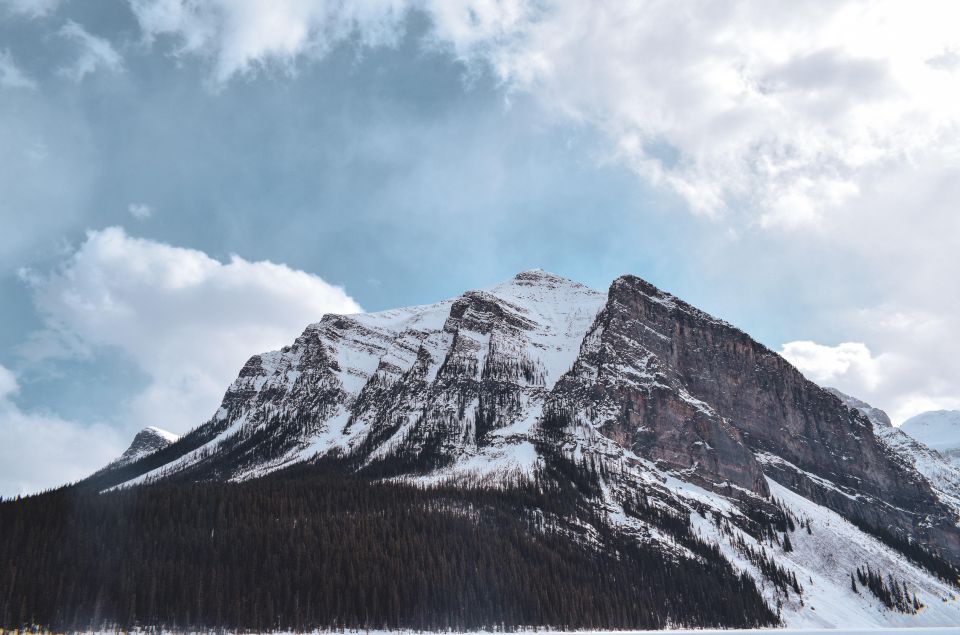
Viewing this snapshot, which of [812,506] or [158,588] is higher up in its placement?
[812,506]

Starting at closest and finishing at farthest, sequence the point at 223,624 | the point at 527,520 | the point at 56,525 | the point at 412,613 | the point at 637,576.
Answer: the point at 223,624 < the point at 412,613 < the point at 56,525 < the point at 637,576 < the point at 527,520

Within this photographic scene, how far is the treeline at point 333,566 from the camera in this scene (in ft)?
291

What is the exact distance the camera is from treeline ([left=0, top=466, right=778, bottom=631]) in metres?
88.7

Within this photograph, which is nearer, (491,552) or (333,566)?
(333,566)

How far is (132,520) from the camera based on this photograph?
114375 millimetres

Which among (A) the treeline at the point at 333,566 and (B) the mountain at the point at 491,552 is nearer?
(A) the treeline at the point at 333,566

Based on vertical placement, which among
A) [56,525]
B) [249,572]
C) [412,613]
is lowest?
[412,613]

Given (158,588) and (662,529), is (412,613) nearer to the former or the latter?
(158,588)

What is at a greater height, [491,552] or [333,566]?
[491,552]

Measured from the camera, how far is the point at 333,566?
101 m

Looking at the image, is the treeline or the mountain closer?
the treeline

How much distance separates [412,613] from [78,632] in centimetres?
4176

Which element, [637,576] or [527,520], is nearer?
[637,576]

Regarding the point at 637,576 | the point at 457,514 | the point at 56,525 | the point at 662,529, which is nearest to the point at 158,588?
the point at 56,525
